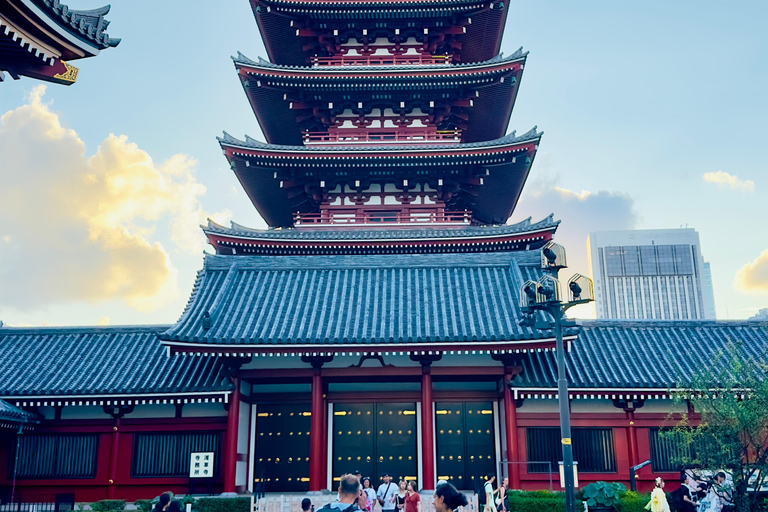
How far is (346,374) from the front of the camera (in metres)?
20.2

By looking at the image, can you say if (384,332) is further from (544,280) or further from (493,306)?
(544,280)

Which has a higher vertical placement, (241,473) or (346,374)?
(346,374)

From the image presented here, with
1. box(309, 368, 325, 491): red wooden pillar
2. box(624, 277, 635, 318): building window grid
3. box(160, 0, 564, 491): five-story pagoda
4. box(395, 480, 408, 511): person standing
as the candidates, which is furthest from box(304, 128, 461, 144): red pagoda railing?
box(624, 277, 635, 318): building window grid

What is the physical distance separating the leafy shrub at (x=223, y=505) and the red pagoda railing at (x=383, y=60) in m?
20.3

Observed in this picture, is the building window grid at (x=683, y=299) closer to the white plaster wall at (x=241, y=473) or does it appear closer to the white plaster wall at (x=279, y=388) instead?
the white plaster wall at (x=279, y=388)

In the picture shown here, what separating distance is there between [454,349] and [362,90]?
14559 millimetres

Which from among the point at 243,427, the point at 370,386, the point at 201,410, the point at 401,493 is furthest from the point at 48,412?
the point at 401,493

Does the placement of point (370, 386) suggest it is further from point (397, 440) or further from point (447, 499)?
point (447, 499)

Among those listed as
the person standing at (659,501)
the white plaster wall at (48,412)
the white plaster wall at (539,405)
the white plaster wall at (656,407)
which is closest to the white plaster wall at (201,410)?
the white plaster wall at (48,412)

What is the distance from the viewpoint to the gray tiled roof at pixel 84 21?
9.53 meters

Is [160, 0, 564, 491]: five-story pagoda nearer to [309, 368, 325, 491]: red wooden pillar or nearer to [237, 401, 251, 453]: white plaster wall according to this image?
[309, 368, 325, 491]: red wooden pillar

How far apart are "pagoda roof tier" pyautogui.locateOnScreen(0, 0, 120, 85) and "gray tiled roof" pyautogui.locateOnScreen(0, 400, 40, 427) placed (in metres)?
13.0

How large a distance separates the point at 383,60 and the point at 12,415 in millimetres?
21237

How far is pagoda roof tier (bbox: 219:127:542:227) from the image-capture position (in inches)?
1061
